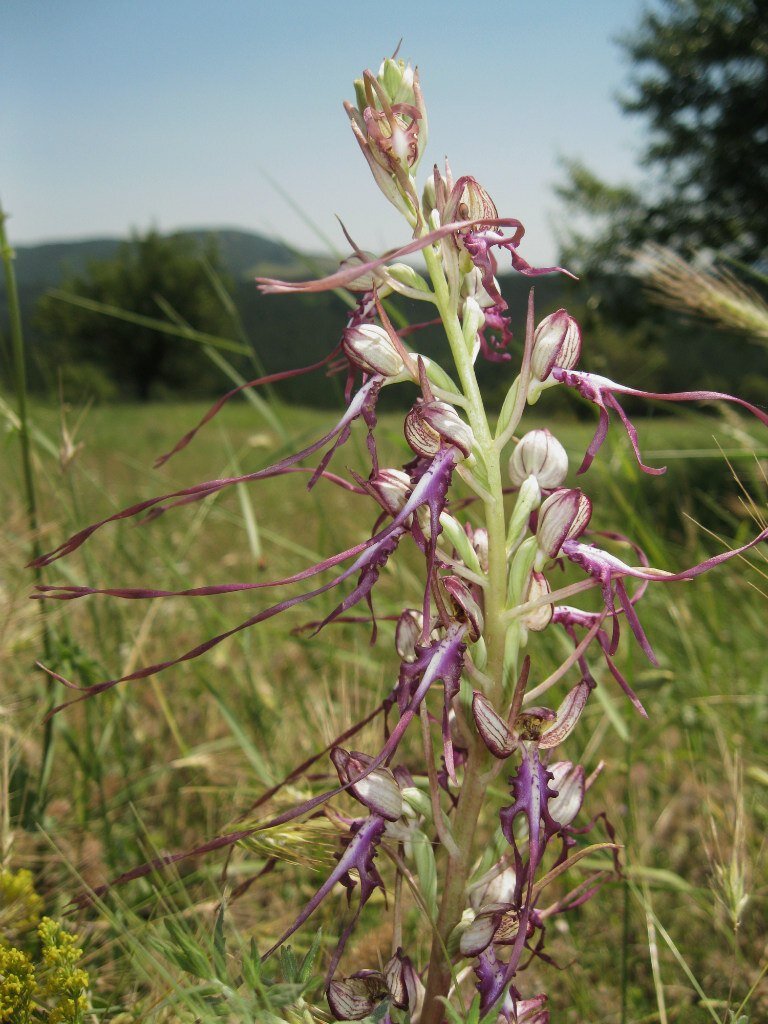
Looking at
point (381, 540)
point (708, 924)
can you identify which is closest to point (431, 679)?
point (381, 540)

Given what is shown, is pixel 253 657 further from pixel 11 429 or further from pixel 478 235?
pixel 478 235

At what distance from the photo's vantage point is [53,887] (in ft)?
4.04

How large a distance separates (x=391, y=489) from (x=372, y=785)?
287mm

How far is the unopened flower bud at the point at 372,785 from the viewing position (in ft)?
2.56

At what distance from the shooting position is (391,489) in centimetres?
78

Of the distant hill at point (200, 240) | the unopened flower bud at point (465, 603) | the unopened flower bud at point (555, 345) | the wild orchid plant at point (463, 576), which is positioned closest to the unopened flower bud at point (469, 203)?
the wild orchid plant at point (463, 576)

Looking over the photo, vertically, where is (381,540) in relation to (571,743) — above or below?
above

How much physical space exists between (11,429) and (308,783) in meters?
0.86

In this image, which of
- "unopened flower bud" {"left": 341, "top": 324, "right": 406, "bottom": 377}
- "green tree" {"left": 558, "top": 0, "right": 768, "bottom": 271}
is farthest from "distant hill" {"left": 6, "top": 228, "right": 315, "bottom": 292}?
"unopened flower bud" {"left": 341, "top": 324, "right": 406, "bottom": 377}

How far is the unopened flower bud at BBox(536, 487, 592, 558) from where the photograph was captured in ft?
2.50

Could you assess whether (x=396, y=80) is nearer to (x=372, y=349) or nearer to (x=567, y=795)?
(x=372, y=349)

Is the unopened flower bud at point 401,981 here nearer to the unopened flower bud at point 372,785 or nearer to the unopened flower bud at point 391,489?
the unopened flower bud at point 372,785

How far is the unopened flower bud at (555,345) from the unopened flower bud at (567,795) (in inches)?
15.4

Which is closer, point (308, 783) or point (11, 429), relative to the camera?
point (308, 783)
